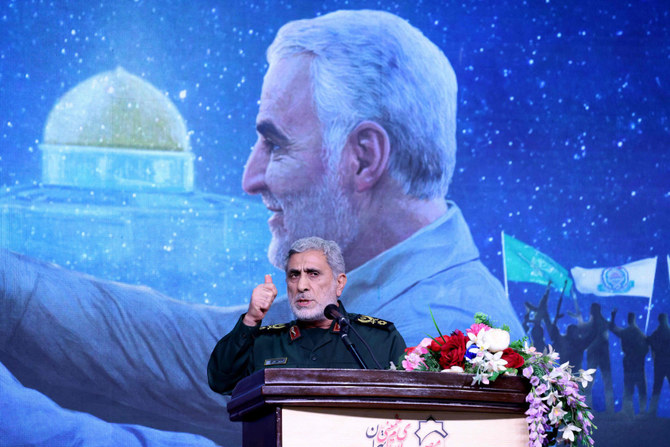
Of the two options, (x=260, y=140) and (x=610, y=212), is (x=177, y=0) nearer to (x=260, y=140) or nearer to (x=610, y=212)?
(x=260, y=140)

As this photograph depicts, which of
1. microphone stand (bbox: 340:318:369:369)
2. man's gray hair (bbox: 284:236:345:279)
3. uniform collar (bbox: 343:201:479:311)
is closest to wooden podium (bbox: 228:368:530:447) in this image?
microphone stand (bbox: 340:318:369:369)

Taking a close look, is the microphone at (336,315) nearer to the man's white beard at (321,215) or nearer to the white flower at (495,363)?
the white flower at (495,363)

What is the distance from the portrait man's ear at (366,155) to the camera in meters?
5.10

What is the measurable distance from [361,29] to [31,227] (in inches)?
82.8

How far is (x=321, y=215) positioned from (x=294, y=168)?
0.30 metres

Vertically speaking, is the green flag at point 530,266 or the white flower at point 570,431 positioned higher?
the green flag at point 530,266

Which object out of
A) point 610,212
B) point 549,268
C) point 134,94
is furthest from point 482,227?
point 134,94

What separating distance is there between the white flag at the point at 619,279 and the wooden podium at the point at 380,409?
3122mm

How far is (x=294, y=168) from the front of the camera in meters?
5.06

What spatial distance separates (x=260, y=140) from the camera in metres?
5.05

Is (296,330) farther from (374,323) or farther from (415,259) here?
(415,259)

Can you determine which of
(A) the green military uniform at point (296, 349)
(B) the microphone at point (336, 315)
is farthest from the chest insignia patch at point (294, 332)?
(B) the microphone at point (336, 315)

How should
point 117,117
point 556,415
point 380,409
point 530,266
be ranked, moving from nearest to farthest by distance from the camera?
point 380,409
point 556,415
point 117,117
point 530,266

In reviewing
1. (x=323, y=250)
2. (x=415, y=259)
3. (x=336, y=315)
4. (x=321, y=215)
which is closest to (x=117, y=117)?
(x=321, y=215)
